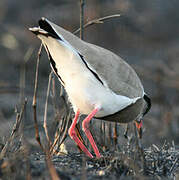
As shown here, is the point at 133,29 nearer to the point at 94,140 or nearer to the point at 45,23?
the point at 94,140

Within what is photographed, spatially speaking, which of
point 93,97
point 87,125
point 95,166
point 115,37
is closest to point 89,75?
point 93,97

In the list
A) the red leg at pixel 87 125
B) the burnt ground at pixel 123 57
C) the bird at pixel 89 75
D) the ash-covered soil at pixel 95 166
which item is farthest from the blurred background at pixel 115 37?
the ash-covered soil at pixel 95 166

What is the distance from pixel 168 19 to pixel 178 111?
15.8 feet

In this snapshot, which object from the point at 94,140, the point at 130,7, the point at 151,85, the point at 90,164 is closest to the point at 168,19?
the point at 130,7

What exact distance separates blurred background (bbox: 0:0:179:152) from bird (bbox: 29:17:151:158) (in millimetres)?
4506

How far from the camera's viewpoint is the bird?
370 cm

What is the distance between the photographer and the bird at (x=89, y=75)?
3.70 metres

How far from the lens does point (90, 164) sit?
3.82m

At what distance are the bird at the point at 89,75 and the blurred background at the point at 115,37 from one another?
4.51 metres

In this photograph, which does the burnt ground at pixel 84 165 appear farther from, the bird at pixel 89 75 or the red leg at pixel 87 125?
the bird at pixel 89 75

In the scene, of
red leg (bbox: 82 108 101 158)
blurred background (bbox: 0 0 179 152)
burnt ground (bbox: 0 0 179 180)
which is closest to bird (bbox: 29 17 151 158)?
red leg (bbox: 82 108 101 158)

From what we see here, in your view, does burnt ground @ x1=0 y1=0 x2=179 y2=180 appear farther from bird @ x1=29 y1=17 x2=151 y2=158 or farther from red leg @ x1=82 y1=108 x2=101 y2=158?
bird @ x1=29 y1=17 x2=151 y2=158

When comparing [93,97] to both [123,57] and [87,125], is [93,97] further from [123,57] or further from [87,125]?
[123,57]

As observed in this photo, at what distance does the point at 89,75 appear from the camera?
3871mm
